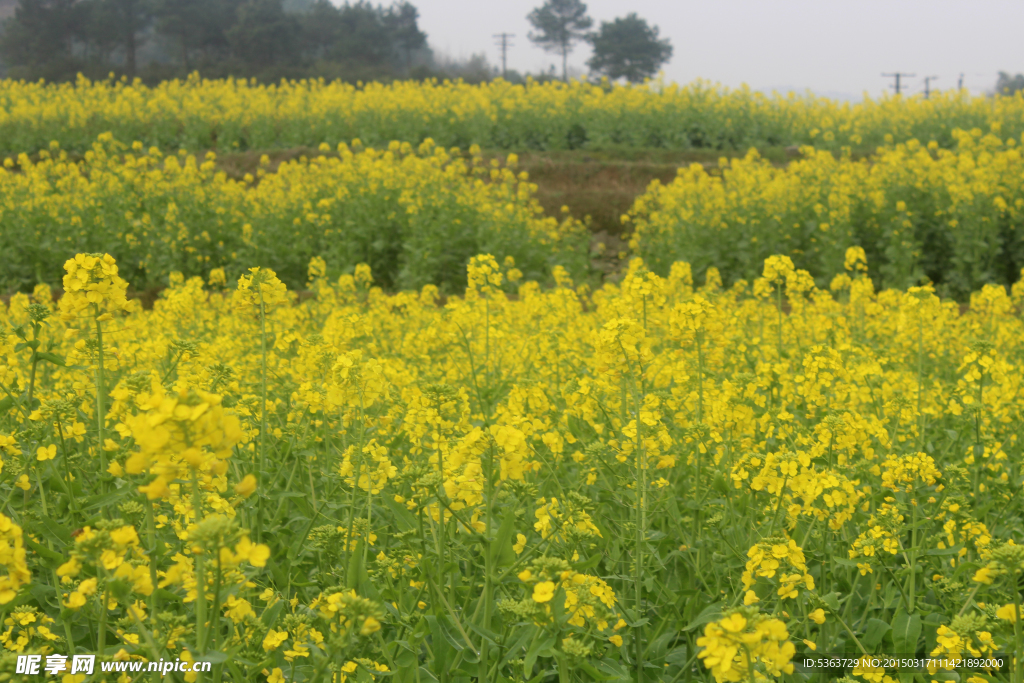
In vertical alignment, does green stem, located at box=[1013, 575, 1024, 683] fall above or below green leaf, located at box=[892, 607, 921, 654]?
above

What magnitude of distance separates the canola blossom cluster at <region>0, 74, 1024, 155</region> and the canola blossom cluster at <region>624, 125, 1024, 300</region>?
190 inches

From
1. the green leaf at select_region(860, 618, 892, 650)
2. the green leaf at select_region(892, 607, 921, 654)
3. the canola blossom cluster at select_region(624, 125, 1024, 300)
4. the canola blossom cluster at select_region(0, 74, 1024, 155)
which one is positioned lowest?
the green leaf at select_region(860, 618, 892, 650)

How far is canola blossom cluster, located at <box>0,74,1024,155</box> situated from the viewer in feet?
48.6

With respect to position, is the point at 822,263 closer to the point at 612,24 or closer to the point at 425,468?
the point at 425,468

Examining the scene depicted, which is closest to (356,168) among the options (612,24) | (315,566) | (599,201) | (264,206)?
(264,206)

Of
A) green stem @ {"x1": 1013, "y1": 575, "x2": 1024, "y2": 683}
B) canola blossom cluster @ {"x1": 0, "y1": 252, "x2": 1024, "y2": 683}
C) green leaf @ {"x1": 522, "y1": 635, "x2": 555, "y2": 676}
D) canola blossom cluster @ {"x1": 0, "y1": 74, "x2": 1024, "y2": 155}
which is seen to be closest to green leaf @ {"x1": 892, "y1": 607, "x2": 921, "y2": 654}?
canola blossom cluster @ {"x1": 0, "y1": 252, "x2": 1024, "y2": 683}

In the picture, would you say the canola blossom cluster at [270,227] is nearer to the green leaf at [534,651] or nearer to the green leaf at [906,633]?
the green leaf at [906,633]

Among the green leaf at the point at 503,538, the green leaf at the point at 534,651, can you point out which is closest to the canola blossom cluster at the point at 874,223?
the green leaf at the point at 503,538

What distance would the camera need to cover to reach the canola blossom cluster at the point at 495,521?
1.41 meters

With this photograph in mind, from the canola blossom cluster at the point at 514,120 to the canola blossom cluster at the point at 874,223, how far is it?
4826 mm

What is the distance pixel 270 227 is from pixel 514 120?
758 centimetres

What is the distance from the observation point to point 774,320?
5.74m

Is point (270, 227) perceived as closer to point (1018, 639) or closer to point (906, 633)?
point (906, 633)

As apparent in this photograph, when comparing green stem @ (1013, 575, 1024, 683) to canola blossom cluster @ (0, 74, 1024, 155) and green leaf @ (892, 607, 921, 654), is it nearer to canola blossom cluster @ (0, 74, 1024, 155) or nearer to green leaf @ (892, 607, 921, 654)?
green leaf @ (892, 607, 921, 654)
